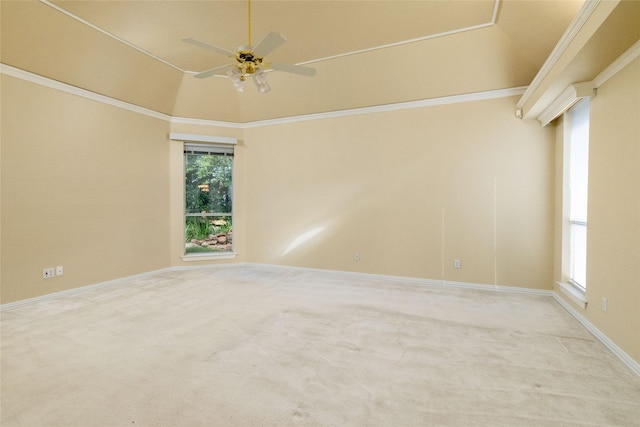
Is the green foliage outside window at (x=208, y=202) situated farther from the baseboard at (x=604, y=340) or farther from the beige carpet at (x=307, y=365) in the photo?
the baseboard at (x=604, y=340)

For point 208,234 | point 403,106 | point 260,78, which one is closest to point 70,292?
point 208,234

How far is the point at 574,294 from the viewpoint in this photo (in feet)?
10.6

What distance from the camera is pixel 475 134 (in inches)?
172

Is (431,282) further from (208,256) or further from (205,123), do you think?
(205,123)

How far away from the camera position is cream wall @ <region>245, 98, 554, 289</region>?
415cm

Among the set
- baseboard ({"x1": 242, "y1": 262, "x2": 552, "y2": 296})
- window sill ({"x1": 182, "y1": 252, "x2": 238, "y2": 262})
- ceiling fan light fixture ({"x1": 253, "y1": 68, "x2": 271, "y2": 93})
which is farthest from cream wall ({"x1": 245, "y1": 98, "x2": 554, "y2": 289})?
ceiling fan light fixture ({"x1": 253, "y1": 68, "x2": 271, "y2": 93})

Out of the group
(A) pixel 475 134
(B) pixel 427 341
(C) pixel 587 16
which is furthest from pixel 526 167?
(B) pixel 427 341

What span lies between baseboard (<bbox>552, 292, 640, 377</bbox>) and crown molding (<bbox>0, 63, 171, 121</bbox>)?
6162 mm

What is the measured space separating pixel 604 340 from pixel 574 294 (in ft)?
2.44

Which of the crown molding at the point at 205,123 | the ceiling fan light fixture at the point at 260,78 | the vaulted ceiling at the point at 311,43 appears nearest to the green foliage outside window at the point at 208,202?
the crown molding at the point at 205,123

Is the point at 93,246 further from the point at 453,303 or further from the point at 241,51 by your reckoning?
the point at 453,303

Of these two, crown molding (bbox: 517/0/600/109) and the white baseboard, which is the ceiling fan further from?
the white baseboard

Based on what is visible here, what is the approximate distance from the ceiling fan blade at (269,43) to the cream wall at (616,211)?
255 cm

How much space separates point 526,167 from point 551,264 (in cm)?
130
